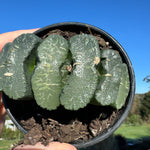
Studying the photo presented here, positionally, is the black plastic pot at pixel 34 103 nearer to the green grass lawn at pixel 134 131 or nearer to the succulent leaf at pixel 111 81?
the succulent leaf at pixel 111 81

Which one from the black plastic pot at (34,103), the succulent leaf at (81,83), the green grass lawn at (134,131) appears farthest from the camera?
the green grass lawn at (134,131)

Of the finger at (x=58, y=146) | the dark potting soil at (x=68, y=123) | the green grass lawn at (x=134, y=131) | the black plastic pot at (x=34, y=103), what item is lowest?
the green grass lawn at (x=134, y=131)

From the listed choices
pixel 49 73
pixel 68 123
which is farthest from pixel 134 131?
pixel 49 73

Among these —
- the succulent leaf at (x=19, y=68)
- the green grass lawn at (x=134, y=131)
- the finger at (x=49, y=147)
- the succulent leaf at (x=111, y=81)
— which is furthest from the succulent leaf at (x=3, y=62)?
the green grass lawn at (x=134, y=131)

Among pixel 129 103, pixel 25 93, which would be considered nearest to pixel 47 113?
pixel 25 93

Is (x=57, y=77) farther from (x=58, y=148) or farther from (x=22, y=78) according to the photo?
(x=58, y=148)

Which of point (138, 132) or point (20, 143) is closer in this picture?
point (20, 143)

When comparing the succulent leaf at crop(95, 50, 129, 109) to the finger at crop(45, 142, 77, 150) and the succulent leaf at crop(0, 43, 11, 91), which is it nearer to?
the finger at crop(45, 142, 77, 150)
